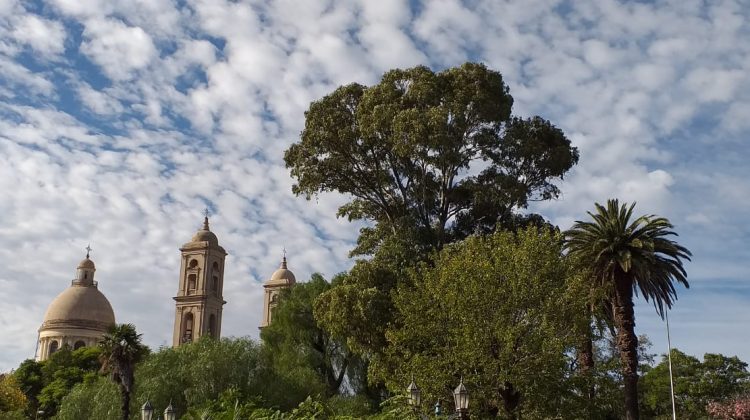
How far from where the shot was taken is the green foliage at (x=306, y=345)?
44.2 meters

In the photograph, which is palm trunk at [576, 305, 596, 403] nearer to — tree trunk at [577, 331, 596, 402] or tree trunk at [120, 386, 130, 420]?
tree trunk at [577, 331, 596, 402]

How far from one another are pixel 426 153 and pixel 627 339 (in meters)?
10.7

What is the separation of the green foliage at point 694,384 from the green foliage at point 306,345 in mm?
27798

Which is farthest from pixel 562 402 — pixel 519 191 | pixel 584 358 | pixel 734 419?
pixel 734 419

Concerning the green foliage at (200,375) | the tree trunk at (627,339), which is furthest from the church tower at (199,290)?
the tree trunk at (627,339)

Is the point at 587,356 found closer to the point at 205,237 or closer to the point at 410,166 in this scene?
the point at 410,166

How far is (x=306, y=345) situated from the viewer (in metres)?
46.2

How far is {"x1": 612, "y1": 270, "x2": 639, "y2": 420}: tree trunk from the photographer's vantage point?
29.3 meters

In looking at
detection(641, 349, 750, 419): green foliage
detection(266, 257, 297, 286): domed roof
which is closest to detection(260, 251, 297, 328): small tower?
detection(266, 257, 297, 286): domed roof

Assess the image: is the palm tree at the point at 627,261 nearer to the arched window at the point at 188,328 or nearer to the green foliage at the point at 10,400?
the green foliage at the point at 10,400

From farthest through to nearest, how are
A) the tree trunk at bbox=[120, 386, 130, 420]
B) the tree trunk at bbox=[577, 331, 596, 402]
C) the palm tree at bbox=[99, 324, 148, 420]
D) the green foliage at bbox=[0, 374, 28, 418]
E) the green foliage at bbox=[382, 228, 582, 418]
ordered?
1. the green foliage at bbox=[0, 374, 28, 418]
2. the palm tree at bbox=[99, 324, 148, 420]
3. the tree trunk at bbox=[120, 386, 130, 420]
4. the tree trunk at bbox=[577, 331, 596, 402]
5. the green foliage at bbox=[382, 228, 582, 418]

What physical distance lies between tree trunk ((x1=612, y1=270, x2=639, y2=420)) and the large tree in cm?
578

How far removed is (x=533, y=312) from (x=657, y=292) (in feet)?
21.0

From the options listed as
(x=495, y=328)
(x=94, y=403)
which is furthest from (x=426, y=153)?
(x=94, y=403)
